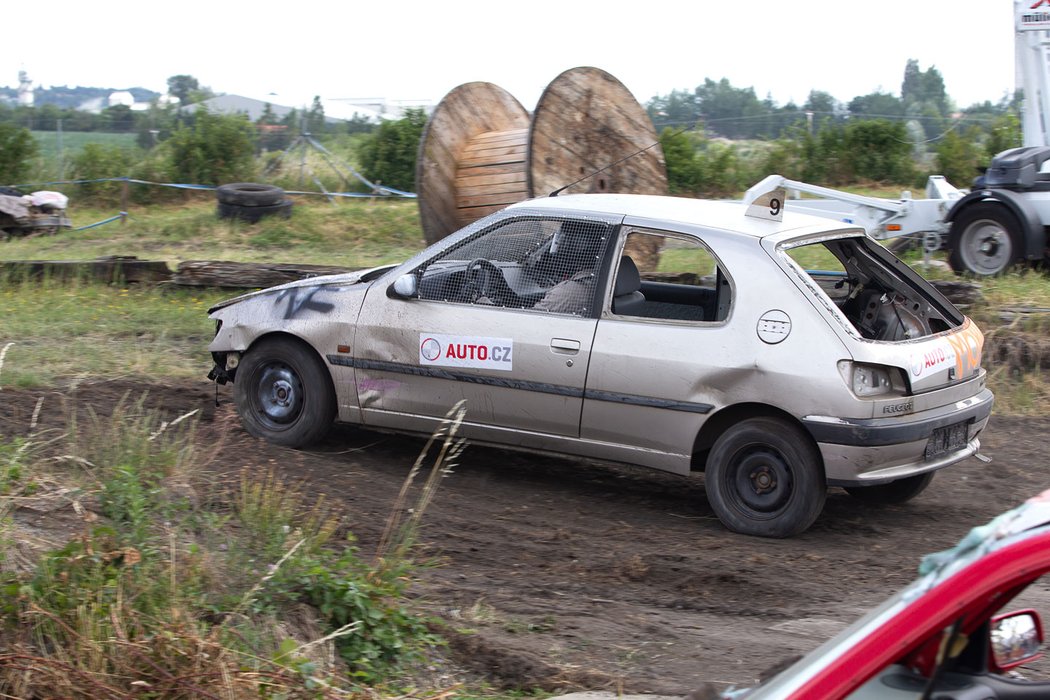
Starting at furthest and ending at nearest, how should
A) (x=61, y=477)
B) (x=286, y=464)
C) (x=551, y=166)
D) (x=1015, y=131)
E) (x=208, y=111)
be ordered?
(x=208, y=111) < (x=1015, y=131) < (x=551, y=166) < (x=286, y=464) < (x=61, y=477)

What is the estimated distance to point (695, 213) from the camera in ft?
21.0

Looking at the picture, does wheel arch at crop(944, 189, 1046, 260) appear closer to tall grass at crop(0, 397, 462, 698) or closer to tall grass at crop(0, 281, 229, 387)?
tall grass at crop(0, 281, 229, 387)

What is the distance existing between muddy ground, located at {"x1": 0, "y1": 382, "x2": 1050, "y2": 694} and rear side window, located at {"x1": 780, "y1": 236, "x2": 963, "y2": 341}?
3.55 ft

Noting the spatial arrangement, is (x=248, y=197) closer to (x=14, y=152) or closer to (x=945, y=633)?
(x=14, y=152)

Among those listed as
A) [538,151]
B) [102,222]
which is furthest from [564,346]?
[102,222]

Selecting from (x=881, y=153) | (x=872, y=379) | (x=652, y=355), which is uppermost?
(x=881, y=153)

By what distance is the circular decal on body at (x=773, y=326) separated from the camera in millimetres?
5805

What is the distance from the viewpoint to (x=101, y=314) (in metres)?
10.9

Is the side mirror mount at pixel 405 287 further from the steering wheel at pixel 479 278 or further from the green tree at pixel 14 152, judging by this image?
the green tree at pixel 14 152

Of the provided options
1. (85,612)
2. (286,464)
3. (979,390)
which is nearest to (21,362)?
(286,464)

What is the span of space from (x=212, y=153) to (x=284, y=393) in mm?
15853

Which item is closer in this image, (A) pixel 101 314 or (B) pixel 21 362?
(B) pixel 21 362

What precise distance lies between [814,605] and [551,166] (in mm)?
7665

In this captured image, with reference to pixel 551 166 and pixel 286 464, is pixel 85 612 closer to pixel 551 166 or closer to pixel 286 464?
pixel 286 464
